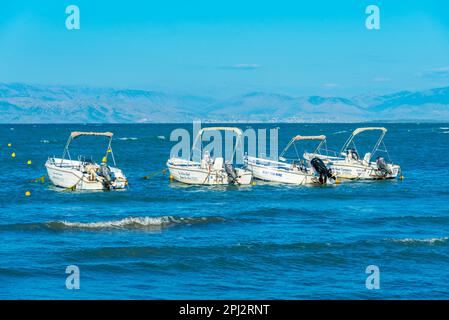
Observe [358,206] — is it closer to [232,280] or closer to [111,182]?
[111,182]

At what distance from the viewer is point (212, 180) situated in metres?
63.0

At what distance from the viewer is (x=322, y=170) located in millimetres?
64000

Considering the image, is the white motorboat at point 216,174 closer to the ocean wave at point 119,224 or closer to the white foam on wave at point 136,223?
the white foam on wave at point 136,223

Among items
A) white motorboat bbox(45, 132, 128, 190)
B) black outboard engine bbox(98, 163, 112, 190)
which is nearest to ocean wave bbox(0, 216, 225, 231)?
black outboard engine bbox(98, 163, 112, 190)

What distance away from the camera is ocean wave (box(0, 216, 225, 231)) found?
42.1 metres

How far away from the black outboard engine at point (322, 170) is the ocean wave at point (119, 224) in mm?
20172

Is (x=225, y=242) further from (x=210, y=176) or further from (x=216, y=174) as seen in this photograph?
(x=210, y=176)

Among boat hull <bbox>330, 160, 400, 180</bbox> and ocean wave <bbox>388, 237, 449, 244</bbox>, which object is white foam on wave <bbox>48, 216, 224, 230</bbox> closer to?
ocean wave <bbox>388, 237, 449, 244</bbox>

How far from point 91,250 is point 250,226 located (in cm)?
1079

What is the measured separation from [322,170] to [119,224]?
25.4 m

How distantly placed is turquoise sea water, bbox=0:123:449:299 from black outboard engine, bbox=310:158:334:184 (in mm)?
2261

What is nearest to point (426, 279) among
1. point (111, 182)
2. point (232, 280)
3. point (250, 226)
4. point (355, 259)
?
point (355, 259)

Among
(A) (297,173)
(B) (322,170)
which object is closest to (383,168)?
(B) (322,170)

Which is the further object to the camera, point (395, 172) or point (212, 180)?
point (395, 172)
